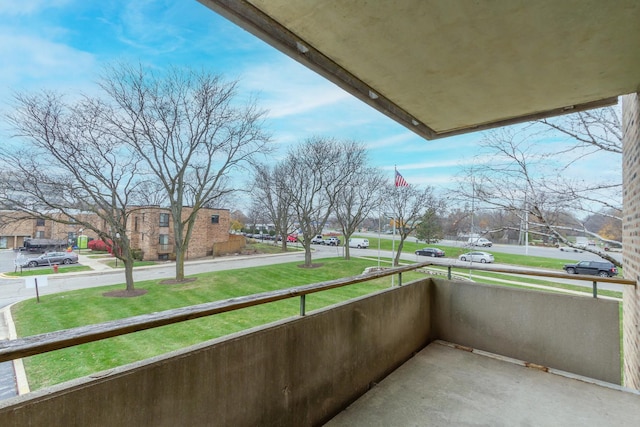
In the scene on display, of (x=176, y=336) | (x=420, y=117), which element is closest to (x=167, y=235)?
(x=176, y=336)

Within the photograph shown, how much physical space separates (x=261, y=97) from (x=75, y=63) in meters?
6.64

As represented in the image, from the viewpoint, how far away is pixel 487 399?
210 cm

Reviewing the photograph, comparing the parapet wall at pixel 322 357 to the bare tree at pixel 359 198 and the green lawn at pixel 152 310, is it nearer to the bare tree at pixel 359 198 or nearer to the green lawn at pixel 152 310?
the green lawn at pixel 152 310

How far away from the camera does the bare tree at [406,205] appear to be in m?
17.0

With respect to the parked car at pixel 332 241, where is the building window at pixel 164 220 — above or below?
above

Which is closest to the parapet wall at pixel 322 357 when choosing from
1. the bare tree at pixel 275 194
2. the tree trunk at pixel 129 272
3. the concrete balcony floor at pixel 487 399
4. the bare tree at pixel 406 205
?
the concrete balcony floor at pixel 487 399

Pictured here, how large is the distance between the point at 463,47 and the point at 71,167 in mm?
→ 11525

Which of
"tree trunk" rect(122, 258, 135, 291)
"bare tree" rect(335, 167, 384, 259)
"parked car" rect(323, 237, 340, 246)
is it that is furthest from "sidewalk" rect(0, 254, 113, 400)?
"parked car" rect(323, 237, 340, 246)

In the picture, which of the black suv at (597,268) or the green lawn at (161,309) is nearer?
the green lawn at (161,309)

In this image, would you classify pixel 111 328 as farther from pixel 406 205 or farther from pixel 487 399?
pixel 406 205

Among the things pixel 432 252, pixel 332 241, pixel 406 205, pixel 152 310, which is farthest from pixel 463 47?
pixel 332 241

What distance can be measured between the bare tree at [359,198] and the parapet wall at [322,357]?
15.5 m

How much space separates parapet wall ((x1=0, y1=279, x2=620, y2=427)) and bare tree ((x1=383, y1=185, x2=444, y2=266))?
14321 millimetres

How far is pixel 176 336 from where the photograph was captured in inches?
190
